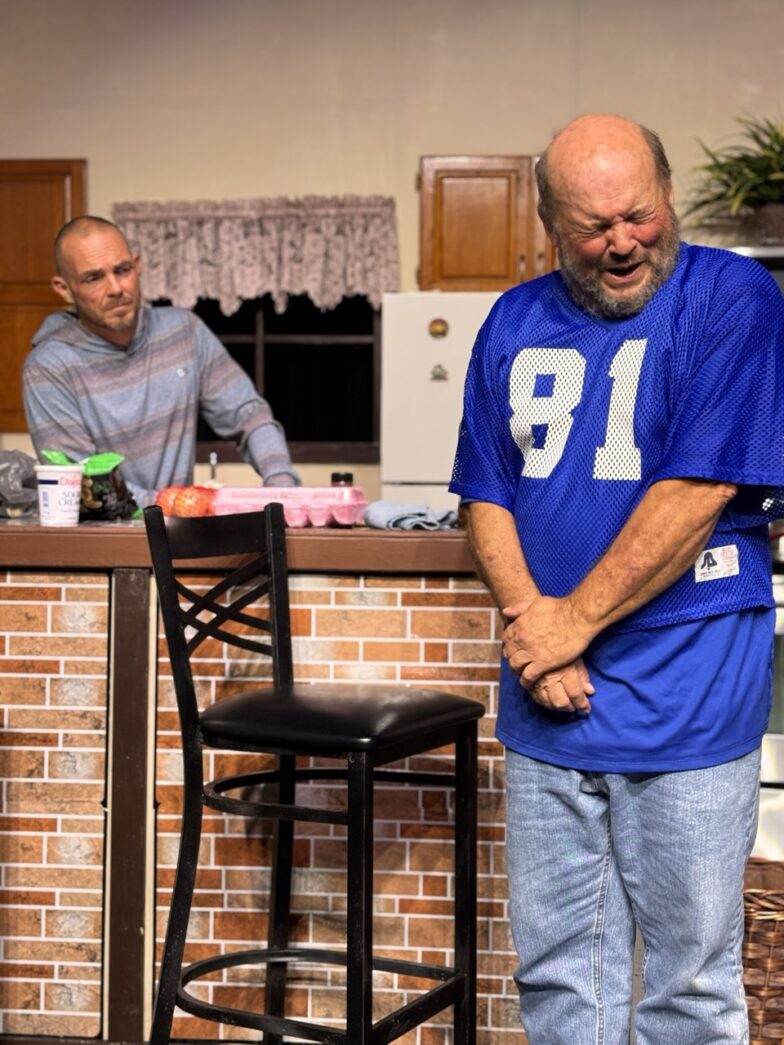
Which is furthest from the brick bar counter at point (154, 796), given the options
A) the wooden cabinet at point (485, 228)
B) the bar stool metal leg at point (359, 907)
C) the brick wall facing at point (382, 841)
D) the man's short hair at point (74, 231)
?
the wooden cabinet at point (485, 228)

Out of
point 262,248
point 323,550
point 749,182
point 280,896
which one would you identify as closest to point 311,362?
point 262,248

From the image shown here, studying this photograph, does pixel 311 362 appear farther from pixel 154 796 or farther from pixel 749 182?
pixel 154 796

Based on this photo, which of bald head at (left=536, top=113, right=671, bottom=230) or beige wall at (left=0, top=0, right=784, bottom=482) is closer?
bald head at (left=536, top=113, right=671, bottom=230)

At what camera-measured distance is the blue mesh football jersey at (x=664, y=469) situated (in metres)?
1.92

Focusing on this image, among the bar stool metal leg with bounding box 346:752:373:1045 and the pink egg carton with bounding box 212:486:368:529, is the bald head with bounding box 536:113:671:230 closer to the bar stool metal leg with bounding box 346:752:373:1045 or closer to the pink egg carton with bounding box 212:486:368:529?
the bar stool metal leg with bounding box 346:752:373:1045

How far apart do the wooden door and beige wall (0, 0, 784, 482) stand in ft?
0.30

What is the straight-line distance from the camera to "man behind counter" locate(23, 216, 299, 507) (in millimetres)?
3764

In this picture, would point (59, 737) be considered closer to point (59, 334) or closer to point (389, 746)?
point (389, 746)

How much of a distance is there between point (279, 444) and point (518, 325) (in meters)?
1.92

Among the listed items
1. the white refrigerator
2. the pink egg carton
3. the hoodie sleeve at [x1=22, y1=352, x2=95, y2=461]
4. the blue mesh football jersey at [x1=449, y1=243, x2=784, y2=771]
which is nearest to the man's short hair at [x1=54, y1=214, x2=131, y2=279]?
the hoodie sleeve at [x1=22, y1=352, x2=95, y2=461]

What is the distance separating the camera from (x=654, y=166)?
195 cm

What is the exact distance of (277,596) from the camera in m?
2.72

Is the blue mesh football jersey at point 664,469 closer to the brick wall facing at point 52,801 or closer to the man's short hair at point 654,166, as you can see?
the man's short hair at point 654,166

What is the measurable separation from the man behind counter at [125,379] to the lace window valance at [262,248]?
9.27 feet
